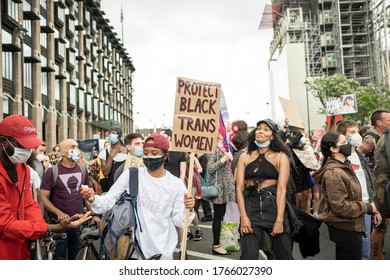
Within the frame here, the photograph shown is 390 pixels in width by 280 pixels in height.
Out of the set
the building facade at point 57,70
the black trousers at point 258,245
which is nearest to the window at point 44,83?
the building facade at point 57,70

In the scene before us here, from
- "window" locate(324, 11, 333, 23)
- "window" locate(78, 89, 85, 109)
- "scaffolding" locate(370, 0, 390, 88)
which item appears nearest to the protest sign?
"window" locate(78, 89, 85, 109)

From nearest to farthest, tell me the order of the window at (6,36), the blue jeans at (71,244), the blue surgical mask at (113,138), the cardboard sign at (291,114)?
the blue jeans at (71,244)
the blue surgical mask at (113,138)
the cardboard sign at (291,114)
the window at (6,36)

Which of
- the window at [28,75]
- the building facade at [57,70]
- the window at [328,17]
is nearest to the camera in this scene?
the building facade at [57,70]

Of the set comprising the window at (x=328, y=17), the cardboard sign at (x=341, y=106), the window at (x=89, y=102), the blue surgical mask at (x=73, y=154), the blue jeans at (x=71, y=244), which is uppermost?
the window at (x=328, y=17)

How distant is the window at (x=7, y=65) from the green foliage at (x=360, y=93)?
950 inches

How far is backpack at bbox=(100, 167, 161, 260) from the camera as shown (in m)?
3.16

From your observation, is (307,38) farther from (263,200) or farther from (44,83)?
→ (263,200)

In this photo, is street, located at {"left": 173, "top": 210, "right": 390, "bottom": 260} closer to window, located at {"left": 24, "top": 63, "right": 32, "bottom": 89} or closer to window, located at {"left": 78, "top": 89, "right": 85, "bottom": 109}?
window, located at {"left": 24, "top": 63, "right": 32, "bottom": 89}

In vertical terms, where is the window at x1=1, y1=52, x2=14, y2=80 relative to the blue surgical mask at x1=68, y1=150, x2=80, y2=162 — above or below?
above

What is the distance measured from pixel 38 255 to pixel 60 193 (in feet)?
5.20

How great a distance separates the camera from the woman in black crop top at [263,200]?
12.0ft

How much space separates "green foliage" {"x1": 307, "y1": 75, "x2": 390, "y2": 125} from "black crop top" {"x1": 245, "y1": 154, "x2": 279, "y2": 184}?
3298 cm

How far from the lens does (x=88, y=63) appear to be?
33531 millimetres

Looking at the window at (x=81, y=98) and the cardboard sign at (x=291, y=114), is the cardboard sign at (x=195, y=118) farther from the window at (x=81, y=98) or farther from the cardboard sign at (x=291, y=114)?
the window at (x=81, y=98)
